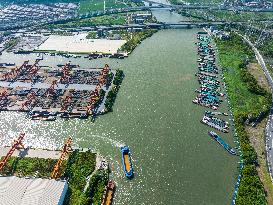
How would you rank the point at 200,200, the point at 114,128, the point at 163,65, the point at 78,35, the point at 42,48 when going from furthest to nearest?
the point at 78,35, the point at 42,48, the point at 163,65, the point at 114,128, the point at 200,200

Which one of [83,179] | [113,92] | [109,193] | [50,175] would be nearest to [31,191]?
[50,175]

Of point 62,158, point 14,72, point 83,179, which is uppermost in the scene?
point 14,72

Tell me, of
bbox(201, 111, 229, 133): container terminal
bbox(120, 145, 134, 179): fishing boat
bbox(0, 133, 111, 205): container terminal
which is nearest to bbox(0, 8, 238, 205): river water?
bbox(120, 145, 134, 179): fishing boat

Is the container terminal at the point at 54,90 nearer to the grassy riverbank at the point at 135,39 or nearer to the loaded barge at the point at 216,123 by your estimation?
the grassy riverbank at the point at 135,39

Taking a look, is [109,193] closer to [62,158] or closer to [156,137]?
[62,158]

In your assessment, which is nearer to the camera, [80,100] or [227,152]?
[227,152]

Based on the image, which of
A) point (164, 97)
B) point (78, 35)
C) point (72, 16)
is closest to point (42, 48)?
point (78, 35)

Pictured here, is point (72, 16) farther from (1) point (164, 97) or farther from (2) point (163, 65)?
(1) point (164, 97)
